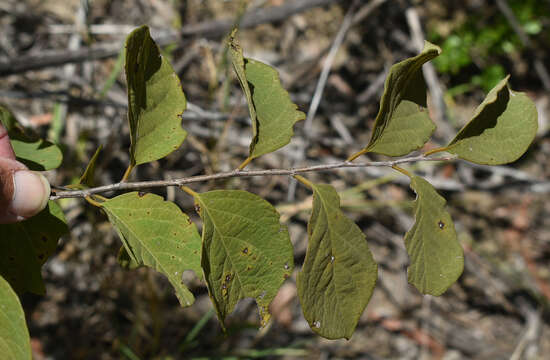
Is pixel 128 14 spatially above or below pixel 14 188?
above

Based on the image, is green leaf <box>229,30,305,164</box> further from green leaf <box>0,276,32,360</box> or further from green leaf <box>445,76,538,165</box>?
green leaf <box>0,276,32,360</box>

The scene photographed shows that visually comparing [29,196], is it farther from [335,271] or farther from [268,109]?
[335,271]

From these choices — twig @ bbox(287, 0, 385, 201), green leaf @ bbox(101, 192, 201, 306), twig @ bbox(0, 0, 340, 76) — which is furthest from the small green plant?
twig @ bbox(287, 0, 385, 201)

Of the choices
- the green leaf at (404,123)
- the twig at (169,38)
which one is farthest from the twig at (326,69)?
the green leaf at (404,123)

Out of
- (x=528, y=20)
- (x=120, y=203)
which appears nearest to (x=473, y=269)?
(x=528, y=20)

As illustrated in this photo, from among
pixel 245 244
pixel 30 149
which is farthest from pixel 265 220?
pixel 30 149

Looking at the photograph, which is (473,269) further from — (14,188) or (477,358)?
(14,188)
